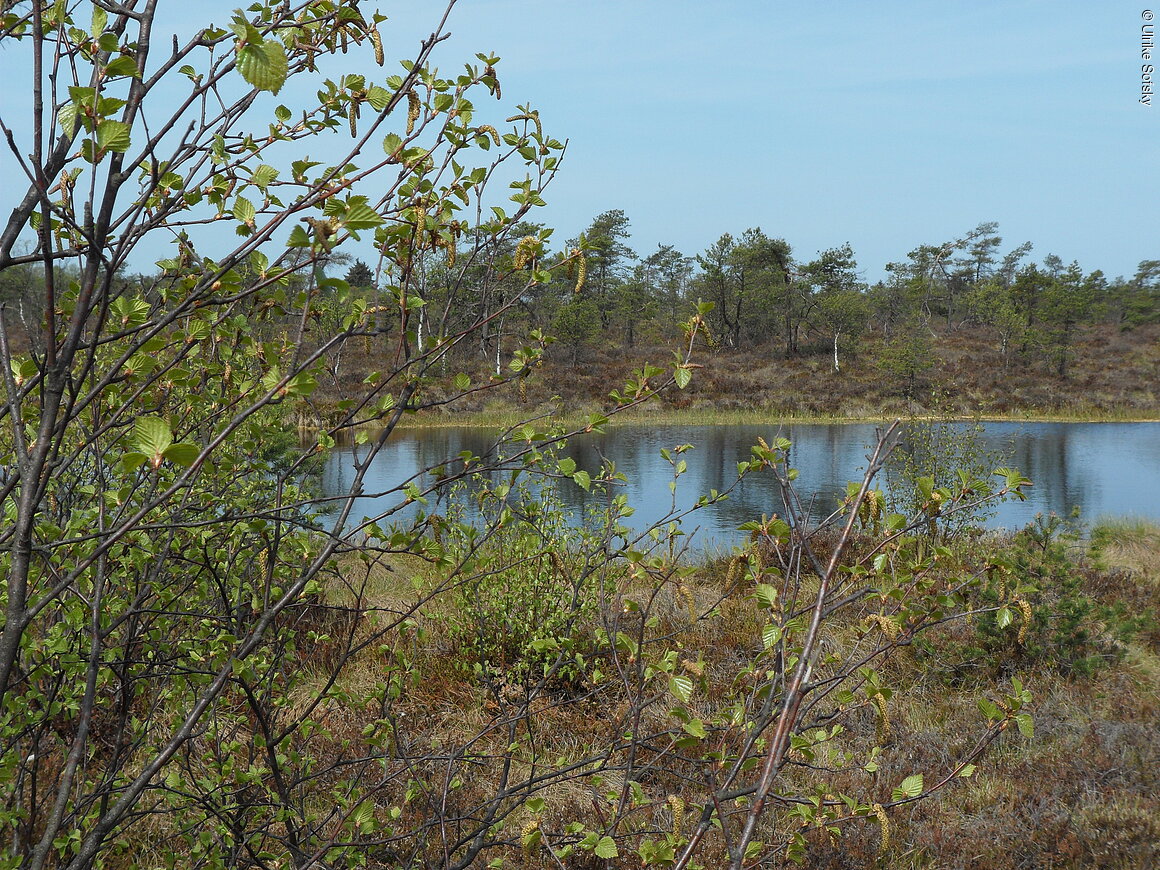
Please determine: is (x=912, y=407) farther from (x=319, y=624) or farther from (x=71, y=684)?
(x=71, y=684)

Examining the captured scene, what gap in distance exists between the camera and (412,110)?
1.57 m

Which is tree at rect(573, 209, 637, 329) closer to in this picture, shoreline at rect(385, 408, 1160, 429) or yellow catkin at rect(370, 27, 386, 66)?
shoreline at rect(385, 408, 1160, 429)

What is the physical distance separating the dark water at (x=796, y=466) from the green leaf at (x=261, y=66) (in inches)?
240

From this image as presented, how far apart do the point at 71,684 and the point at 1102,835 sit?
144 inches

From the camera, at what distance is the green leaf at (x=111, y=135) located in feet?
3.38

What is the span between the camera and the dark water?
1276 cm

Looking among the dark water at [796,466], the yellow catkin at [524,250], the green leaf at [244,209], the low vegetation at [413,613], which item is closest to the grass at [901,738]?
the low vegetation at [413,613]

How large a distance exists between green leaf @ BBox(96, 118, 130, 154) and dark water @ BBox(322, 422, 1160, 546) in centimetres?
602

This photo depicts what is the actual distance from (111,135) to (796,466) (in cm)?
1873

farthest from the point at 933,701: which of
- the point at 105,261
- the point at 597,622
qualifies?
the point at 105,261

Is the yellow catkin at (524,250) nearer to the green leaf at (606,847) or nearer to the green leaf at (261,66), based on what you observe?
the green leaf at (261,66)

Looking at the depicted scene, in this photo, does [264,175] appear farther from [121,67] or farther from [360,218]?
[360,218]

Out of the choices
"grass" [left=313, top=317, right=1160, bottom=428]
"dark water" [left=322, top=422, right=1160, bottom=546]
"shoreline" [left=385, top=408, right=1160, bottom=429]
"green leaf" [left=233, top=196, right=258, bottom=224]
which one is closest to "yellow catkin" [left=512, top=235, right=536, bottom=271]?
"green leaf" [left=233, top=196, right=258, bottom=224]

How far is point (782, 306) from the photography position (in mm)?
44688
